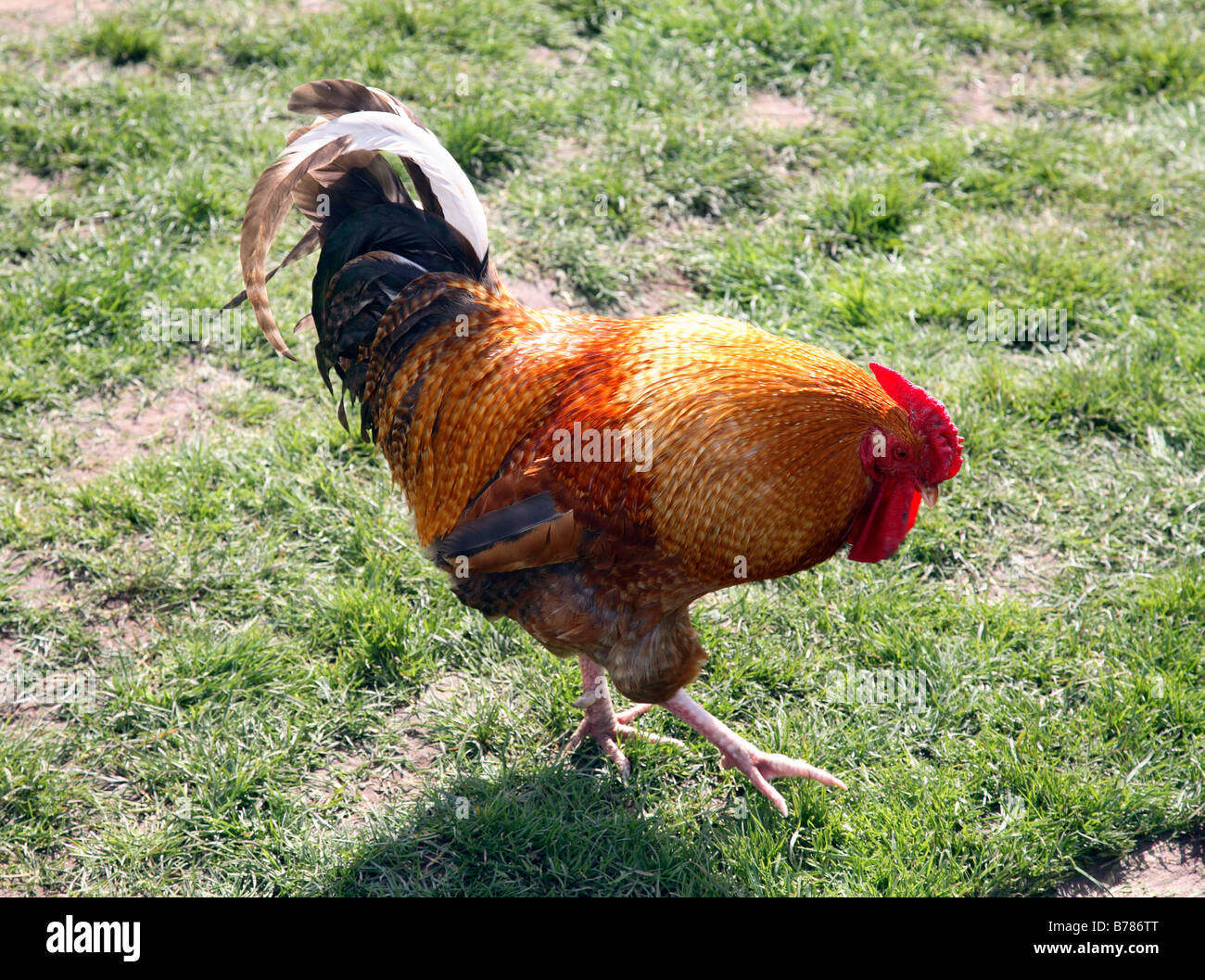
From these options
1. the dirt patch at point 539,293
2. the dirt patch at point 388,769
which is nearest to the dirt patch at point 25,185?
the dirt patch at point 539,293

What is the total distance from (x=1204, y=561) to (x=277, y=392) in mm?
5056

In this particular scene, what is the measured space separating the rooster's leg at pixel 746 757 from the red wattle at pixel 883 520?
0.90 metres

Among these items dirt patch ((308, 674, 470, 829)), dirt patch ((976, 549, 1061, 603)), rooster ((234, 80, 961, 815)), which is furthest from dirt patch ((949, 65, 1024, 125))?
dirt patch ((308, 674, 470, 829))

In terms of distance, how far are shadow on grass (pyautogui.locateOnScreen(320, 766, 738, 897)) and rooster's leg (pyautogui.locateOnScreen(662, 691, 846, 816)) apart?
0.29 metres

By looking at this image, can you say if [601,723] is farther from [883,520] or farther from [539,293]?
[539,293]

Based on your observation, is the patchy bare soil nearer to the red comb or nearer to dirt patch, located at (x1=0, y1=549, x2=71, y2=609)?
dirt patch, located at (x1=0, y1=549, x2=71, y2=609)

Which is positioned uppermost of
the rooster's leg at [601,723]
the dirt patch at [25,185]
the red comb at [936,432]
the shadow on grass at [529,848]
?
the red comb at [936,432]

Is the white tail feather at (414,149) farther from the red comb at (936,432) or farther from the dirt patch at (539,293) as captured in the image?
the dirt patch at (539,293)

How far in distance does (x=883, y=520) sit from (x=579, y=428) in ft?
3.94

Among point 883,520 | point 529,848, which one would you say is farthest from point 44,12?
point 883,520

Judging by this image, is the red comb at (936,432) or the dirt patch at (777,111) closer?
the red comb at (936,432)

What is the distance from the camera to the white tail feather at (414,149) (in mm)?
4203

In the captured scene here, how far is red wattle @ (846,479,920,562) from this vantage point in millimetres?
4047

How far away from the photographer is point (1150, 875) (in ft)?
13.9
